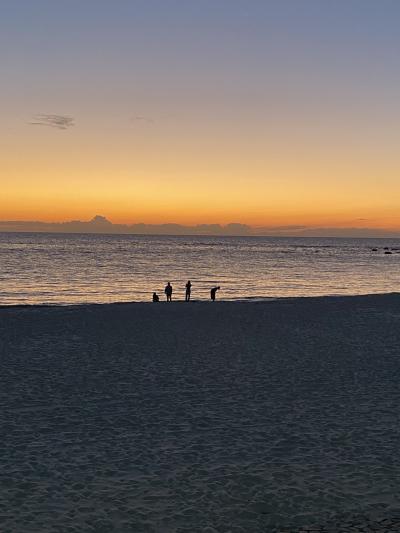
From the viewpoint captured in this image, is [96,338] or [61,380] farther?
[96,338]

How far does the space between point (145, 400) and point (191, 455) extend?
3.80 m

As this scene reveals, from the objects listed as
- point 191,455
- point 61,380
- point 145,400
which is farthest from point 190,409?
point 61,380

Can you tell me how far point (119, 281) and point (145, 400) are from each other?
52655 millimetres

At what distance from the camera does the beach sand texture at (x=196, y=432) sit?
7.90m

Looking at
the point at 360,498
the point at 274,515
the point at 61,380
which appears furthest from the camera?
the point at 61,380

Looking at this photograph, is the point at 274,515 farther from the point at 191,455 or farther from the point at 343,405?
the point at 343,405

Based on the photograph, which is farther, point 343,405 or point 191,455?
point 343,405

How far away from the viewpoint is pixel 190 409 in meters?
13.0

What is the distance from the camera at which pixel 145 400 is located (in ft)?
45.0

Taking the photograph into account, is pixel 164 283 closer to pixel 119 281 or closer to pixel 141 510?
pixel 119 281

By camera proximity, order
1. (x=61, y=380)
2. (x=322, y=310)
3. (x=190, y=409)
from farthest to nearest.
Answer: (x=322, y=310) → (x=61, y=380) → (x=190, y=409)

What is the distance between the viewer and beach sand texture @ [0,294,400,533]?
311 inches

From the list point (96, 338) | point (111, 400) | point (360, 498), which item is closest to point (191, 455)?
point (360, 498)

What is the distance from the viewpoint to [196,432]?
37.3 ft
